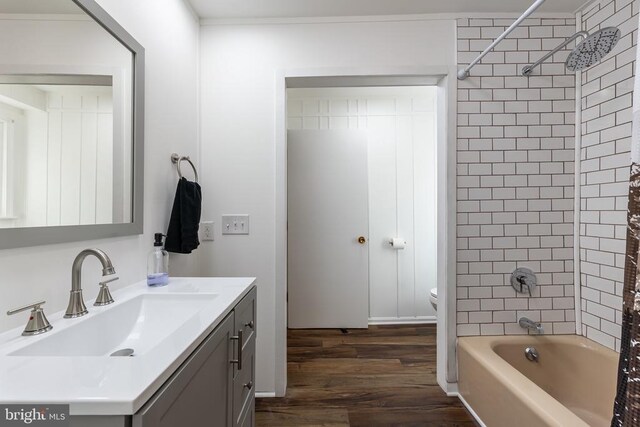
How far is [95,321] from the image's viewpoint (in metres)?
0.88

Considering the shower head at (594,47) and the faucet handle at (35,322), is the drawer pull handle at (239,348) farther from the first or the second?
the shower head at (594,47)

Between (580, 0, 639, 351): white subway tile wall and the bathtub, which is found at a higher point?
(580, 0, 639, 351): white subway tile wall

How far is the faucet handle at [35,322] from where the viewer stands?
2.44 ft

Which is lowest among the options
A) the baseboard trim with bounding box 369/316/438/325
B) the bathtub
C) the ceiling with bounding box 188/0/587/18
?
the baseboard trim with bounding box 369/316/438/325

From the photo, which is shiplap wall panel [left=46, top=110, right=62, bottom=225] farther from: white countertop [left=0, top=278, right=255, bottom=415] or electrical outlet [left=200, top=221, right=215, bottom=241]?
electrical outlet [left=200, top=221, right=215, bottom=241]

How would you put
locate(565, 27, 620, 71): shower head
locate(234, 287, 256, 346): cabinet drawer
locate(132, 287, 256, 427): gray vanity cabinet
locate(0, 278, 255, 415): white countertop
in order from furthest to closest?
1. locate(565, 27, 620, 71): shower head
2. locate(234, 287, 256, 346): cabinet drawer
3. locate(132, 287, 256, 427): gray vanity cabinet
4. locate(0, 278, 255, 415): white countertop

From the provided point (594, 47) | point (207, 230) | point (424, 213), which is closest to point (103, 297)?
point (207, 230)

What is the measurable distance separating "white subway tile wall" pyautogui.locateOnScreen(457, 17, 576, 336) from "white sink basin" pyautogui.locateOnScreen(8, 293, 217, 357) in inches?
64.4

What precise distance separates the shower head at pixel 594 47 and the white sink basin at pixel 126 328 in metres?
2.01

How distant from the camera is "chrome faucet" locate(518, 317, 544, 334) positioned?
1.77 metres

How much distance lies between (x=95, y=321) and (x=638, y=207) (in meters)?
1.51

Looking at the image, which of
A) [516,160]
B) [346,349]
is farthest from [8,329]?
[516,160]

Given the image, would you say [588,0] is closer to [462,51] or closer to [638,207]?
[462,51]

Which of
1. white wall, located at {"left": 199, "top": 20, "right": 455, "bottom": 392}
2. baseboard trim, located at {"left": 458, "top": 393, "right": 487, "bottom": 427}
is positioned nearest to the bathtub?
baseboard trim, located at {"left": 458, "top": 393, "right": 487, "bottom": 427}
